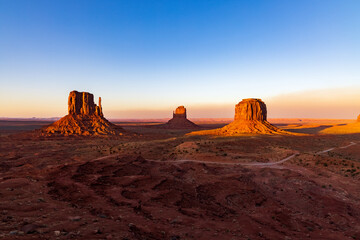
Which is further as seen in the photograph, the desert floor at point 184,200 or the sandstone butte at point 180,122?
the sandstone butte at point 180,122

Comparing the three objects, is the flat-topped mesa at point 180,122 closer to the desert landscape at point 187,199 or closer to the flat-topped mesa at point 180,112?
the flat-topped mesa at point 180,112

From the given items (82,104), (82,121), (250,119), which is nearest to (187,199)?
(250,119)

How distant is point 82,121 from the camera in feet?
258

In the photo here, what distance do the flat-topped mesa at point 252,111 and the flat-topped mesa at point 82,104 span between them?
6518 cm

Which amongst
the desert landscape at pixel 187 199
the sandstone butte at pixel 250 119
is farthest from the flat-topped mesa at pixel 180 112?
the desert landscape at pixel 187 199

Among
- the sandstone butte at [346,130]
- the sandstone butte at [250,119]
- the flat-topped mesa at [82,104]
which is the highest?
the flat-topped mesa at [82,104]

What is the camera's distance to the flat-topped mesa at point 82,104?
81938 millimetres

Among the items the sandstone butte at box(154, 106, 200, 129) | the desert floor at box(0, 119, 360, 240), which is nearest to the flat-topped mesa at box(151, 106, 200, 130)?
the sandstone butte at box(154, 106, 200, 129)

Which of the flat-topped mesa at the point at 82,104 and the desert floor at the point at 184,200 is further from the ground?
the flat-topped mesa at the point at 82,104

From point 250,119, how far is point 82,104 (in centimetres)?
7491

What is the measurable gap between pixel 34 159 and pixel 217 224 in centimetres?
3288

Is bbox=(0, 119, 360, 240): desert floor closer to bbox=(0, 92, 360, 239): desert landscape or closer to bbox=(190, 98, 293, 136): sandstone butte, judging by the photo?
bbox=(0, 92, 360, 239): desert landscape

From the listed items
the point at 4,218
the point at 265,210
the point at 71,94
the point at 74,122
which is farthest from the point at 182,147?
the point at 71,94

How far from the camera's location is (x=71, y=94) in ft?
269
